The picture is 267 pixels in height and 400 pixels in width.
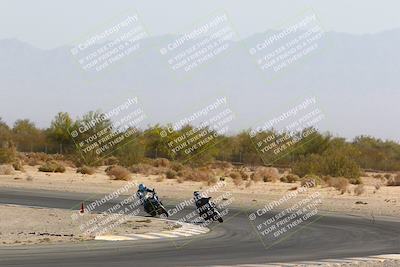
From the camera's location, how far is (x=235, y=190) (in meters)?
46.2

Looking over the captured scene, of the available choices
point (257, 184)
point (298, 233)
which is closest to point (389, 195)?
point (257, 184)

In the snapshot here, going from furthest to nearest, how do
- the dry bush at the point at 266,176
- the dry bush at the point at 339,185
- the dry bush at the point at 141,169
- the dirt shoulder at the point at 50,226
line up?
the dry bush at the point at 141,169
the dry bush at the point at 266,176
the dry bush at the point at 339,185
the dirt shoulder at the point at 50,226

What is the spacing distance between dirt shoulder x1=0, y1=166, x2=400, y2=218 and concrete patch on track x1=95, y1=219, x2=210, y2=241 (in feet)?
33.5

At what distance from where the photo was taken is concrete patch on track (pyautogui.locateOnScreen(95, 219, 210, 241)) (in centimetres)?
2116

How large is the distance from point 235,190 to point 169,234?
23.8 m

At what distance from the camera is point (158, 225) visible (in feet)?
81.5

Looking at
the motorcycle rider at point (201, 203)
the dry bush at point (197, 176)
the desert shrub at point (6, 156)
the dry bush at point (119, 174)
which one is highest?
the desert shrub at point (6, 156)

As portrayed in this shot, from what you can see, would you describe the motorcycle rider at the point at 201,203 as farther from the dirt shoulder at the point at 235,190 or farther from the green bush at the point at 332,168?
the green bush at the point at 332,168

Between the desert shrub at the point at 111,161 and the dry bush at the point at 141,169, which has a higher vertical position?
the desert shrub at the point at 111,161

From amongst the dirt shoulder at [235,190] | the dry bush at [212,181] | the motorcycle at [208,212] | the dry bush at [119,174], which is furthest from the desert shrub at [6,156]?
the motorcycle at [208,212]

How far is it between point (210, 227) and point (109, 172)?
28.6 meters

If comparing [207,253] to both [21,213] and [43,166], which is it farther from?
[43,166]

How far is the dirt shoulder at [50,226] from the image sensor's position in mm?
20594

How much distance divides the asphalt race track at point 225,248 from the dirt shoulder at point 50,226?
1.39 m
